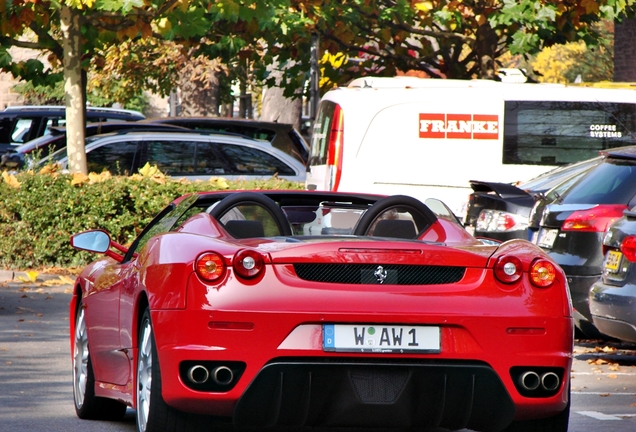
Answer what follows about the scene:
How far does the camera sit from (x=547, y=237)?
35.4 ft

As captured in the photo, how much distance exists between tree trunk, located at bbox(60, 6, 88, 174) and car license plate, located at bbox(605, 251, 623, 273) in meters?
9.20

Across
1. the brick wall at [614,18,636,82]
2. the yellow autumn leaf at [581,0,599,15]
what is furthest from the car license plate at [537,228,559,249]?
the brick wall at [614,18,636,82]

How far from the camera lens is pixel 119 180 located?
16094 mm

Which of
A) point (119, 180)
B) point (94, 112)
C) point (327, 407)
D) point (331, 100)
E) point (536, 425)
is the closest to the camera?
point (327, 407)

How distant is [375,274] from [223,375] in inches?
28.3

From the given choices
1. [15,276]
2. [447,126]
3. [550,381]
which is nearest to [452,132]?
[447,126]

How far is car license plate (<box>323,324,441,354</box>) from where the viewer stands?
5328mm

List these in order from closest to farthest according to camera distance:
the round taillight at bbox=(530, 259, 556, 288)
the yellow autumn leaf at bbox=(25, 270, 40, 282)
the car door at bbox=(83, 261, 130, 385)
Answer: the round taillight at bbox=(530, 259, 556, 288)
the car door at bbox=(83, 261, 130, 385)
the yellow autumn leaf at bbox=(25, 270, 40, 282)

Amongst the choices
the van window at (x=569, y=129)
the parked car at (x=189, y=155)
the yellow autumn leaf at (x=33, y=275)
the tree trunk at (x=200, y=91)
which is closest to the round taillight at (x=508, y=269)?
the yellow autumn leaf at (x=33, y=275)

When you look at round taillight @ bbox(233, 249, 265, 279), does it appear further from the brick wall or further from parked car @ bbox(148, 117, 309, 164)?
the brick wall

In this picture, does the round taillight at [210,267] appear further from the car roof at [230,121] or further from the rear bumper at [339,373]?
the car roof at [230,121]

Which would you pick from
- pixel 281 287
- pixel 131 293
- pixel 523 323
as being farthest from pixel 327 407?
pixel 131 293

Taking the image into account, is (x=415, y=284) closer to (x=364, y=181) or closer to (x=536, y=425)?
(x=536, y=425)

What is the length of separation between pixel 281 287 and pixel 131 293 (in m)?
1.04
